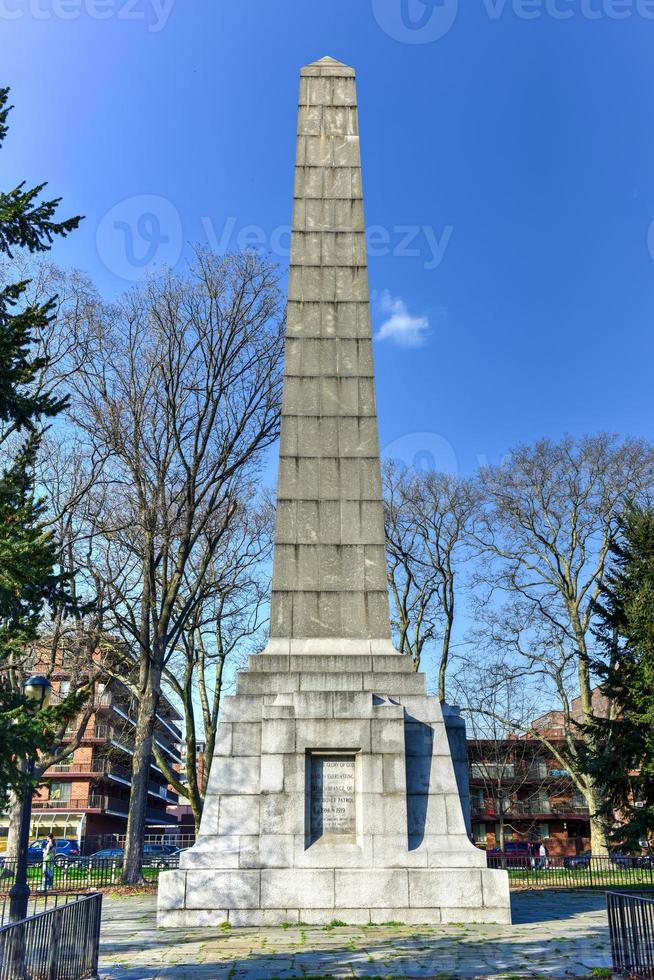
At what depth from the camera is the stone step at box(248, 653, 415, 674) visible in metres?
12.8

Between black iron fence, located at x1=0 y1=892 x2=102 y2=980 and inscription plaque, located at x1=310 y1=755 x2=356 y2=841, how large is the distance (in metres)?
4.33

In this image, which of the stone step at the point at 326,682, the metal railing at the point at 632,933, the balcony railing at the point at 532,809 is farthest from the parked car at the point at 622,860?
the balcony railing at the point at 532,809

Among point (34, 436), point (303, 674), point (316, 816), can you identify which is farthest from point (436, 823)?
point (34, 436)

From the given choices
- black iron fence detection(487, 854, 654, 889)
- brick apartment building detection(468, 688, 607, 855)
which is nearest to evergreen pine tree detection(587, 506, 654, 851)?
black iron fence detection(487, 854, 654, 889)

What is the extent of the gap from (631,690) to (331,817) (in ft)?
38.4

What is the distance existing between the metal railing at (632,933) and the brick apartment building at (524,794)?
43.0 metres

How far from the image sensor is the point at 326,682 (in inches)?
498

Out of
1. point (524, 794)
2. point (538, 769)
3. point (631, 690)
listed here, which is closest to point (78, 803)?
point (524, 794)

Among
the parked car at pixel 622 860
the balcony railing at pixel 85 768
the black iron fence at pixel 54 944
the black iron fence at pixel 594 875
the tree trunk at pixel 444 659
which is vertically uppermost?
the tree trunk at pixel 444 659

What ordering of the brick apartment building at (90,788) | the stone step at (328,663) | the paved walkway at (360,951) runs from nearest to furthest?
1. the paved walkway at (360,951)
2. the stone step at (328,663)
3. the brick apartment building at (90,788)

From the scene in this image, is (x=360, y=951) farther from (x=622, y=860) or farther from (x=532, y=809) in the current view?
(x=532, y=809)

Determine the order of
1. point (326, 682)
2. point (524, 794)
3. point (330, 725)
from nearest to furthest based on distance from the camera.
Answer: point (330, 725) → point (326, 682) → point (524, 794)

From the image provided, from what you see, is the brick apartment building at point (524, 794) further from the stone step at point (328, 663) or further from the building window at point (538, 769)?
the stone step at point (328, 663)

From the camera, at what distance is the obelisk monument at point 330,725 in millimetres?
11156
